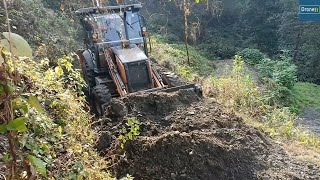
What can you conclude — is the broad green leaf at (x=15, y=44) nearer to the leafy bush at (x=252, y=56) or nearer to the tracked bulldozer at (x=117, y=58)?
the tracked bulldozer at (x=117, y=58)

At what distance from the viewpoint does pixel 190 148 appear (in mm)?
4945

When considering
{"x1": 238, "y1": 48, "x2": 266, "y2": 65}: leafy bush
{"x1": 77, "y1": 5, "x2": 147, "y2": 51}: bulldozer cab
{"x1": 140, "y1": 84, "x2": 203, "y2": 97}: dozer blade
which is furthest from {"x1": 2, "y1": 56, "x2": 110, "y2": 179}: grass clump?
{"x1": 238, "y1": 48, "x2": 266, "y2": 65}: leafy bush

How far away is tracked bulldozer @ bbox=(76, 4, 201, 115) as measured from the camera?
7020 mm

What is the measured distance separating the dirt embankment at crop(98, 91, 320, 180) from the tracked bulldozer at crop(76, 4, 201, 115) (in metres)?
0.81

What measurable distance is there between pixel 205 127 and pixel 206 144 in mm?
852

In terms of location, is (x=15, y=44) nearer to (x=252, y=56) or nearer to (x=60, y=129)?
(x=60, y=129)

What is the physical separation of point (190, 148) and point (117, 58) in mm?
2991

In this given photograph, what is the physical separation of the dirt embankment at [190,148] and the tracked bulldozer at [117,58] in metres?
0.81

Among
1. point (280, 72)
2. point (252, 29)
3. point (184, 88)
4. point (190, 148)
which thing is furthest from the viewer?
point (252, 29)

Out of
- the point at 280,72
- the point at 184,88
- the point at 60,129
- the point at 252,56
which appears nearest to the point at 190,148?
the point at 60,129

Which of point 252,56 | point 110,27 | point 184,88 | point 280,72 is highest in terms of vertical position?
point 110,27

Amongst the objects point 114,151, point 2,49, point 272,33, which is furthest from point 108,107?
point 272,33

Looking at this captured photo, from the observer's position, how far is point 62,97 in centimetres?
423

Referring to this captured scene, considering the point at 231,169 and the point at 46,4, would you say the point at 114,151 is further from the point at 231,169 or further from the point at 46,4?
the point at 46,4
